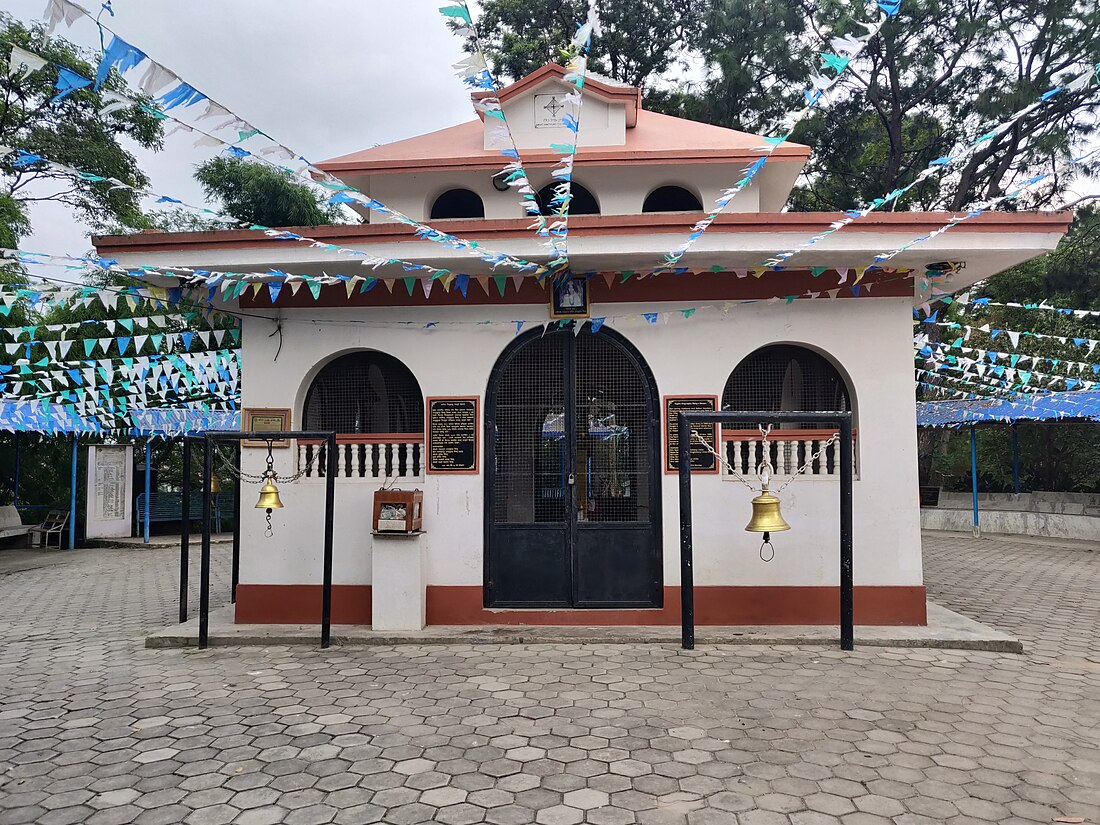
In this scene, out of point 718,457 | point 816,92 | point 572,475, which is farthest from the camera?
point 572,475

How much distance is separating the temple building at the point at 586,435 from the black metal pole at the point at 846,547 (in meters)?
0.50

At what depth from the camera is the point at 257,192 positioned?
18.6 metres

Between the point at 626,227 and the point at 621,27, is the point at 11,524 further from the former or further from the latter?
the point at 621,27

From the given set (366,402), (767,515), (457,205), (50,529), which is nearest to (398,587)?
(366,402)

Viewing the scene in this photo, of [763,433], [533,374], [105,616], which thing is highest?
[533,374]

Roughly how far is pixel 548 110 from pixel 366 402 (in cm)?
426

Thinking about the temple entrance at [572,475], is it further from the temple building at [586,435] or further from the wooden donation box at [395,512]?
the wooden donation box at [395,512]

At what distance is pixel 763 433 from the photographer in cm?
677

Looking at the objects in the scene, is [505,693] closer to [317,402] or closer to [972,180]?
[317,402]

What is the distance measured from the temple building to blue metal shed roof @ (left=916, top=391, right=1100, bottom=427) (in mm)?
7028

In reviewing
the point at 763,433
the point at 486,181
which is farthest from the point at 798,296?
the point at 486,181

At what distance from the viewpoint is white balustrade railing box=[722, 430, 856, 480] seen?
7.32 meters

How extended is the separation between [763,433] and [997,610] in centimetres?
409

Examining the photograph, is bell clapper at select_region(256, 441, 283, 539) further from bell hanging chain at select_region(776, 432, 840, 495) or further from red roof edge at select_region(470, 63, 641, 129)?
red roof edge at select_region(470, 63, 641, 129)
